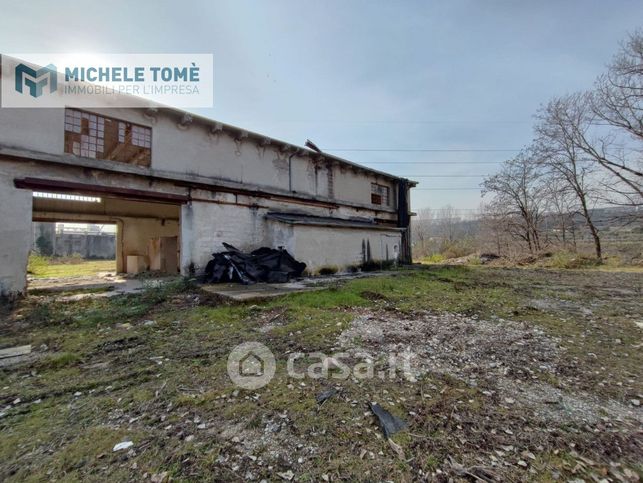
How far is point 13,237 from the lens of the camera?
5426 millimetres

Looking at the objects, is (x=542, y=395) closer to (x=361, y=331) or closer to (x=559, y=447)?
(x=559, y=447)

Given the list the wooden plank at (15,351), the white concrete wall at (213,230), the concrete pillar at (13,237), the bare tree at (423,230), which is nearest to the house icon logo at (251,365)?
the wooden plank at (15,351)

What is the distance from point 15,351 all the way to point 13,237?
387cm

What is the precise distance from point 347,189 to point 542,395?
11.3 m

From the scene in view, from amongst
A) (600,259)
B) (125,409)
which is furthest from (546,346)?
(600,259)

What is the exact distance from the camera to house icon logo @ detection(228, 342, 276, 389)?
7.87 feet

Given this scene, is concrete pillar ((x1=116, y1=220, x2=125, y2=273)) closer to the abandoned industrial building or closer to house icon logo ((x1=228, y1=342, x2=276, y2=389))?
the abandoned industrial building

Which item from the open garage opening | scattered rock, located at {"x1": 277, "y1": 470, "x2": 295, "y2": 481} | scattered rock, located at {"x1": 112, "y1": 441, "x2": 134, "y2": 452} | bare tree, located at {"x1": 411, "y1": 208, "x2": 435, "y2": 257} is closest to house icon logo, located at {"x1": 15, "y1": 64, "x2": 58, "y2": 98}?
the open garage opening

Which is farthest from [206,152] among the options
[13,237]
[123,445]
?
[123,445]

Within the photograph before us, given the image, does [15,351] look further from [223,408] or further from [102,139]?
[102,139]

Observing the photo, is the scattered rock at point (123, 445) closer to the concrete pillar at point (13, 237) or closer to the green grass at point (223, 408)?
the green grass at point (223, 408)

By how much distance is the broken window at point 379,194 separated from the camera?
14.5 meters

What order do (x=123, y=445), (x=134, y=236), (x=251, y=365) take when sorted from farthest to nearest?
(x=134, y=236) < (x=251, y=365) < (x=123, y=445)

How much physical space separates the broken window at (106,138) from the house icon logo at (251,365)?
630 centimetres
